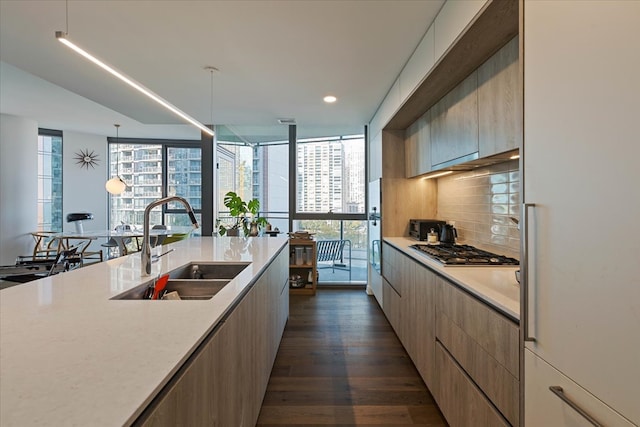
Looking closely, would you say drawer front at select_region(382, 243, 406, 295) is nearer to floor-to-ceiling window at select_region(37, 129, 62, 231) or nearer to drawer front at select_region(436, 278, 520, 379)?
drawer front at select_region(436, 278, 520, 379)

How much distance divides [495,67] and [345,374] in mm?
2306

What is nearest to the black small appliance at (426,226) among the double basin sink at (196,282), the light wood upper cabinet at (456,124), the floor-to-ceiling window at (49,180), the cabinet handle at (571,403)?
the light wood upper cabinet at (456,124)

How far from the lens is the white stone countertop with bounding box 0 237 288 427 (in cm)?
56

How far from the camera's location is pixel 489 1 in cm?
139

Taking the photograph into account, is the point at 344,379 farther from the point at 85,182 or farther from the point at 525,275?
the point at 85,182

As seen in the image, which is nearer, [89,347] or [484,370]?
[89,347]

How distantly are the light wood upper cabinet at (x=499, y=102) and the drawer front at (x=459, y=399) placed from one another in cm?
120

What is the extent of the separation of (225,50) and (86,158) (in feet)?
19.1

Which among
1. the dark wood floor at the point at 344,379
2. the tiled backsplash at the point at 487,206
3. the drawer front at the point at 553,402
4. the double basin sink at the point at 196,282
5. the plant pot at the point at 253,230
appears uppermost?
the tiled backsplash at the point at 487,206

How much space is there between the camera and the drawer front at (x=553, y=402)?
0.76 m

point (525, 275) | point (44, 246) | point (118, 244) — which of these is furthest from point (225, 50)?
point (44, 246)

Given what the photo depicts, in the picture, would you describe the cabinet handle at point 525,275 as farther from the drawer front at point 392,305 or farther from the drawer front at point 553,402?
the drawer front at point 392,305

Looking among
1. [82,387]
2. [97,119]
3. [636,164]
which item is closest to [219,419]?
[82,387]

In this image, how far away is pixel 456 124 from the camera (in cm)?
228
